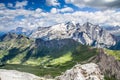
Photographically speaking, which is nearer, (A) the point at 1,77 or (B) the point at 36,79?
(A) the point at 1,77

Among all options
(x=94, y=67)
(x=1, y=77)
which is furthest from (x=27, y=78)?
(x=94, y=67)

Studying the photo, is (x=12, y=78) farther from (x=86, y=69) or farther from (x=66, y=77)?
(x=86, y=69)

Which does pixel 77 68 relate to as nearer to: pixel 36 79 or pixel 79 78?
pixel 79 78

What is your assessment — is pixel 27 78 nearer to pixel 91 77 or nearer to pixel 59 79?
pixel 59 79

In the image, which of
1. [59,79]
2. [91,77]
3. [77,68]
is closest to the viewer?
[91,77]

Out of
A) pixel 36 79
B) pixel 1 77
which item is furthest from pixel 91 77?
pixel 1 77

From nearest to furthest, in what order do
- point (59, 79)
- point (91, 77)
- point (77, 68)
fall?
point (91, 77)
point (77, 68)
point (59, 79)

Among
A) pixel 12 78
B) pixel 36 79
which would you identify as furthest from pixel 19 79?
pixel 36 79

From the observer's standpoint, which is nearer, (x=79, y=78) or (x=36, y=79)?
(x=79, y=78)
